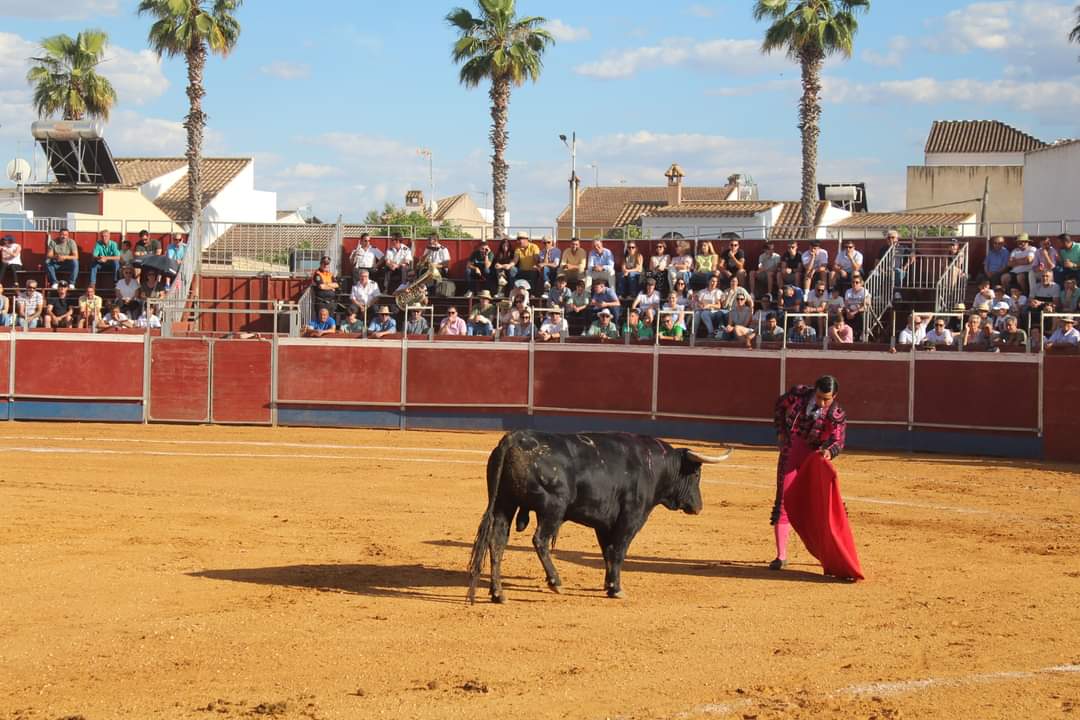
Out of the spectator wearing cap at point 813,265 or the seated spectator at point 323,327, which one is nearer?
the spectator wearing cap at point 813,265

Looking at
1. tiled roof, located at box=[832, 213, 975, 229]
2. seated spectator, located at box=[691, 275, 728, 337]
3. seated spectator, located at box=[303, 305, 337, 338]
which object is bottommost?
seated spectator, located at box=[303, 305, 337, 338]

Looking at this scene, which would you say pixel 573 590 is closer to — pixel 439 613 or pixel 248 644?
pixel 439 613

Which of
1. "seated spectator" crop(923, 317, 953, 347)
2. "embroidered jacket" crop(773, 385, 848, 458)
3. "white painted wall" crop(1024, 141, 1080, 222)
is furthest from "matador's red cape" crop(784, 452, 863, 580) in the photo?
"white painted wall" crop(1024, 141, 1080, 222)

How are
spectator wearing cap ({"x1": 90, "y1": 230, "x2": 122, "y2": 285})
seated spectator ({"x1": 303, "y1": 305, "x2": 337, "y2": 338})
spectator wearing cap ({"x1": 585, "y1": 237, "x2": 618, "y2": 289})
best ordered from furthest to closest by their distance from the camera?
spectator wearing cap ({"x1": 90, "y1": 230, "x2": 122, "y2": 285}) < spectator wearing cap ({"x1": 585, "y1": 237, "x2": 618, "y2": 289}) < seated spectator ({"x1": 303, "y1": 305, "x2": 337, "y2": 338})

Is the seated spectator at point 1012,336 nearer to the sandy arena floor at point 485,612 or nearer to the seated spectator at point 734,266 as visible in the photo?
the sandy arena floor at point 485,612

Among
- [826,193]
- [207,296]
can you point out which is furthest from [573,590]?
[826,193]

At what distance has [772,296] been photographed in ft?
80.3

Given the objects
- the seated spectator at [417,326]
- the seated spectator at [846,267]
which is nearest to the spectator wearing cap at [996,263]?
the seated spectator at [846,267]

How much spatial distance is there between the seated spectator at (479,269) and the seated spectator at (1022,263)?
9.73m

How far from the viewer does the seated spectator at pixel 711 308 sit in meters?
23.3

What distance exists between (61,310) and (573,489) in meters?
19.4

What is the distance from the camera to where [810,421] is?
1080cm

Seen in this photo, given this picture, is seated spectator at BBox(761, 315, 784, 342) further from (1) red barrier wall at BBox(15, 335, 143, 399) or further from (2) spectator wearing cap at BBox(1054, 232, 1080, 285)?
(1) red barrier wall at BBox(15, 335, 143, 399)

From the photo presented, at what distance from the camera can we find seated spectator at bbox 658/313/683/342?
75.3 ft
